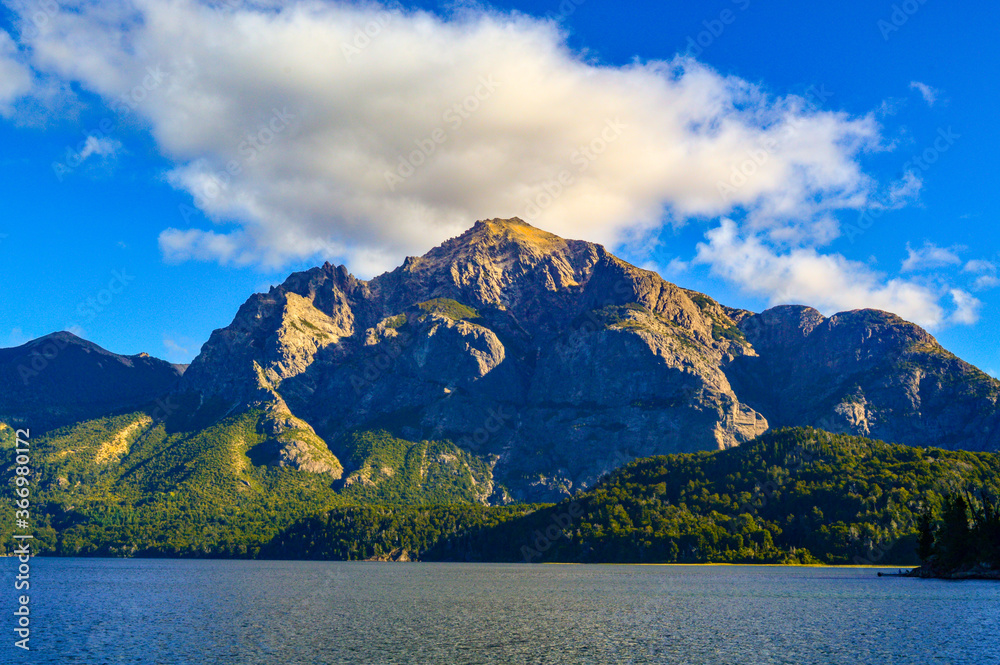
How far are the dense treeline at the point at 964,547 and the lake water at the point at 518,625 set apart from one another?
13793mm

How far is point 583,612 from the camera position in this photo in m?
119

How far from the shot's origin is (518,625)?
102500 mm

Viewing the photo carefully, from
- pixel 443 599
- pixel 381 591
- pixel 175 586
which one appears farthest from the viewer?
pixel 175 586

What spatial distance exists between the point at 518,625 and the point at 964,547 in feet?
440

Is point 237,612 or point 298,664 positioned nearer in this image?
point 298,664

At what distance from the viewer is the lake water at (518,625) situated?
7744cm

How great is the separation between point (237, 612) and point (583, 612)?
176 ft

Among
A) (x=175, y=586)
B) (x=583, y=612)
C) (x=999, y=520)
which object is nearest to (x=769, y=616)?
(x=583, y=612)

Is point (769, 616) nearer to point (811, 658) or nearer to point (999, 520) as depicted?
point (811, 658)

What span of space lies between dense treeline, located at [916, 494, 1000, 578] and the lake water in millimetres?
13793

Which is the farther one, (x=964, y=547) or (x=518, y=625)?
(x=964, y=547)

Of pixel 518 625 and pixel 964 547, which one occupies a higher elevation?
pixel 518 625

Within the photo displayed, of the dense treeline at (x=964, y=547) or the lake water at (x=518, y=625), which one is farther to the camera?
the dense treeline at (x=964, y=547)

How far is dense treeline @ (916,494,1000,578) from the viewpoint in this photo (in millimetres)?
175750
